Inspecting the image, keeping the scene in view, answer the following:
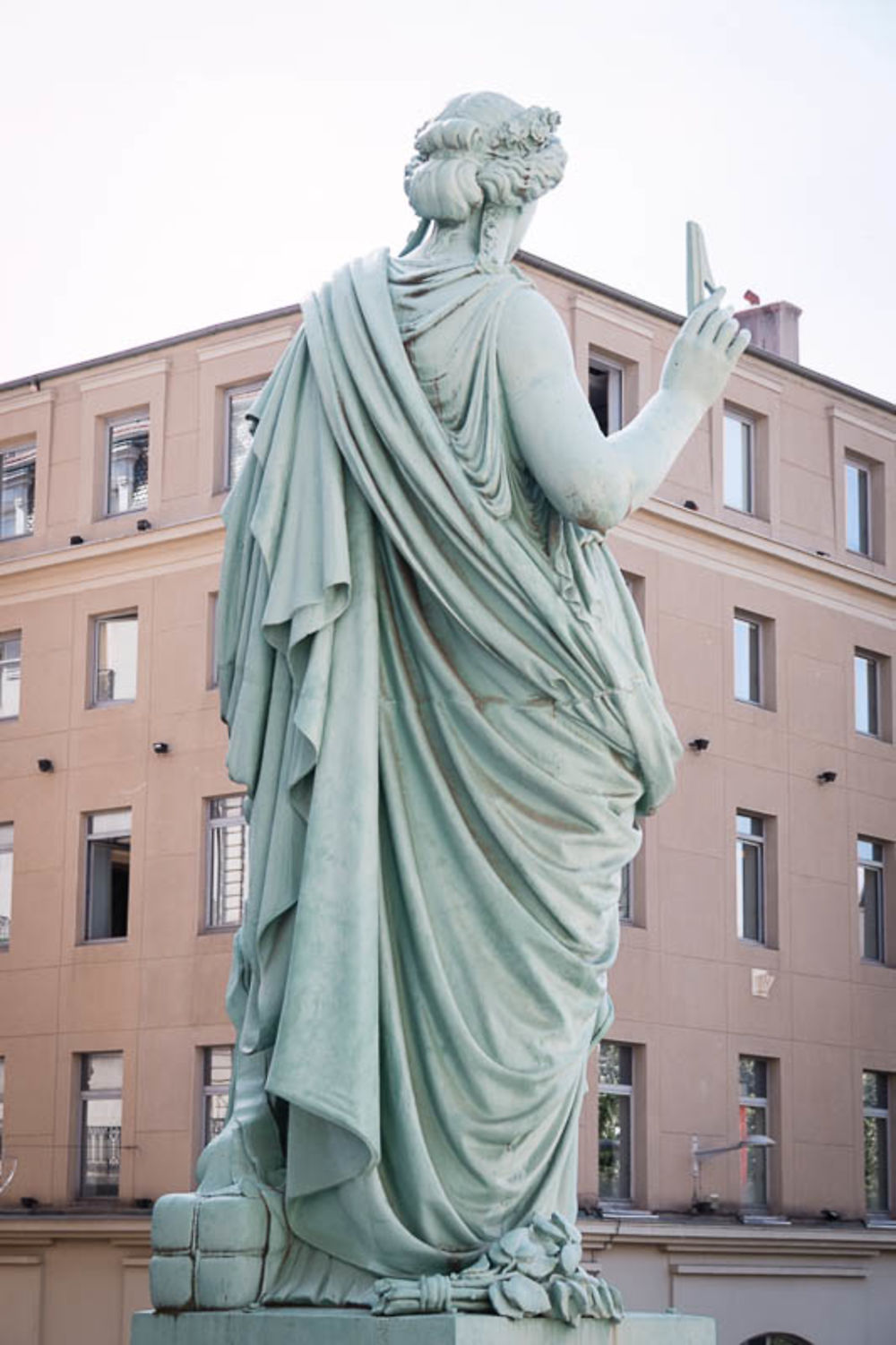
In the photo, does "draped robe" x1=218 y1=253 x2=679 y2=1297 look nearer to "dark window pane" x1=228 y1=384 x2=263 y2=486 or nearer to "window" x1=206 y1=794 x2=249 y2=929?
A: "window" x1=206 y1=794 x2=249 y2=929

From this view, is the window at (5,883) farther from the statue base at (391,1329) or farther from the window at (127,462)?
the statue base at (391,1329)

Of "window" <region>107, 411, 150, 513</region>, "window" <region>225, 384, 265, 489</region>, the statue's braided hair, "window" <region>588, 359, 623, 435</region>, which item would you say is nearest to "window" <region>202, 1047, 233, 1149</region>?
"window" <region>225, 384, 265, 489</region>

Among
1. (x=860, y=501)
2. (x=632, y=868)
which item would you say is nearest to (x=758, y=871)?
(x=632, y=868)

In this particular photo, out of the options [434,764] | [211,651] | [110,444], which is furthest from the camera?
[110,444]

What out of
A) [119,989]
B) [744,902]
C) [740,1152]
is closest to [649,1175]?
[740,1152]

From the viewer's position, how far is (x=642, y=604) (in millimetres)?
47656

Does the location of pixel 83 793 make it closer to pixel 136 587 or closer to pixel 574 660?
pixel 136 587

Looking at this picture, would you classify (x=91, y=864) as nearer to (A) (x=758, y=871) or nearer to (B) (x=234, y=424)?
(B) (x=234, y=424)

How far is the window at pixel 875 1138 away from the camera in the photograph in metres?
52.2

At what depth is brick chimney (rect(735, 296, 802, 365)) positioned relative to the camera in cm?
5531

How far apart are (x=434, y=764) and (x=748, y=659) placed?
1733 inches

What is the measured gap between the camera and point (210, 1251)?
7.07 meters

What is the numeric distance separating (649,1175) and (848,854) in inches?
359

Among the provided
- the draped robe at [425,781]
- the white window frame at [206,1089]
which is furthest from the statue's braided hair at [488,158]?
the white window frame at [206,1089]
